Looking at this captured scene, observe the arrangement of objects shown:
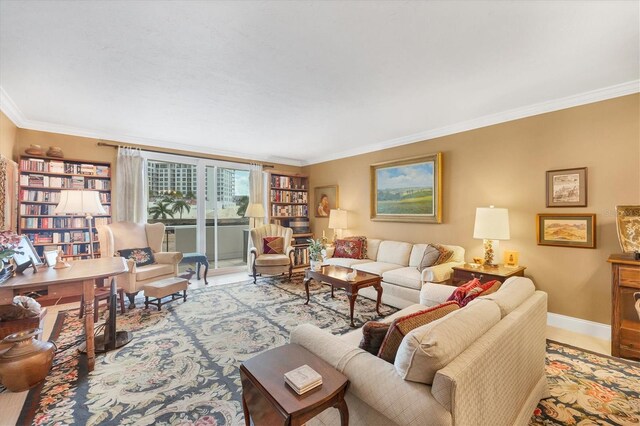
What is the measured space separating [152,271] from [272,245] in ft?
7.20

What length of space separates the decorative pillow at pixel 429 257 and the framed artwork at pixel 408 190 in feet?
2.03

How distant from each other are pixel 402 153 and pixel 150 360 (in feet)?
14.9

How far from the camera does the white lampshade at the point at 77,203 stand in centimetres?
321

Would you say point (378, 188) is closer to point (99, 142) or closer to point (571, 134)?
point (571, 134)

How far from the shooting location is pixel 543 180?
11.0 feet

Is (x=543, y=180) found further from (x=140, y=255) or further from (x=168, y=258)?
(x=140, y=255)

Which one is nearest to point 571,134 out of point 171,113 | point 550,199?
point 550,199

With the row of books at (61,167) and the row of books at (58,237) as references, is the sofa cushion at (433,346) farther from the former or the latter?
the row of books at (61,167)

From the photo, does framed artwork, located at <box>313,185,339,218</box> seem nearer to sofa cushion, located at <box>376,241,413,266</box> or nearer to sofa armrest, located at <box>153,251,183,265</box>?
sofa cushion, located at <box>376,241,413,266</box>

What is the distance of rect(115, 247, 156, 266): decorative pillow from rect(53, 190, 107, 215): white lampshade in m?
0.95

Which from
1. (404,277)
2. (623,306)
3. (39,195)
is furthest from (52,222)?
(623,306)

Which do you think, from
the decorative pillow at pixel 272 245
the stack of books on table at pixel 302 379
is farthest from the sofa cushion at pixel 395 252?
the stack of books on table at pixel 302 379

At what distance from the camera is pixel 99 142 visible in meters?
4.57

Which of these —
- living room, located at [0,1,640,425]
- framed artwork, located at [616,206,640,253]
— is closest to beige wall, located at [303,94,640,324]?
living room, located at [0,1,640,425]
